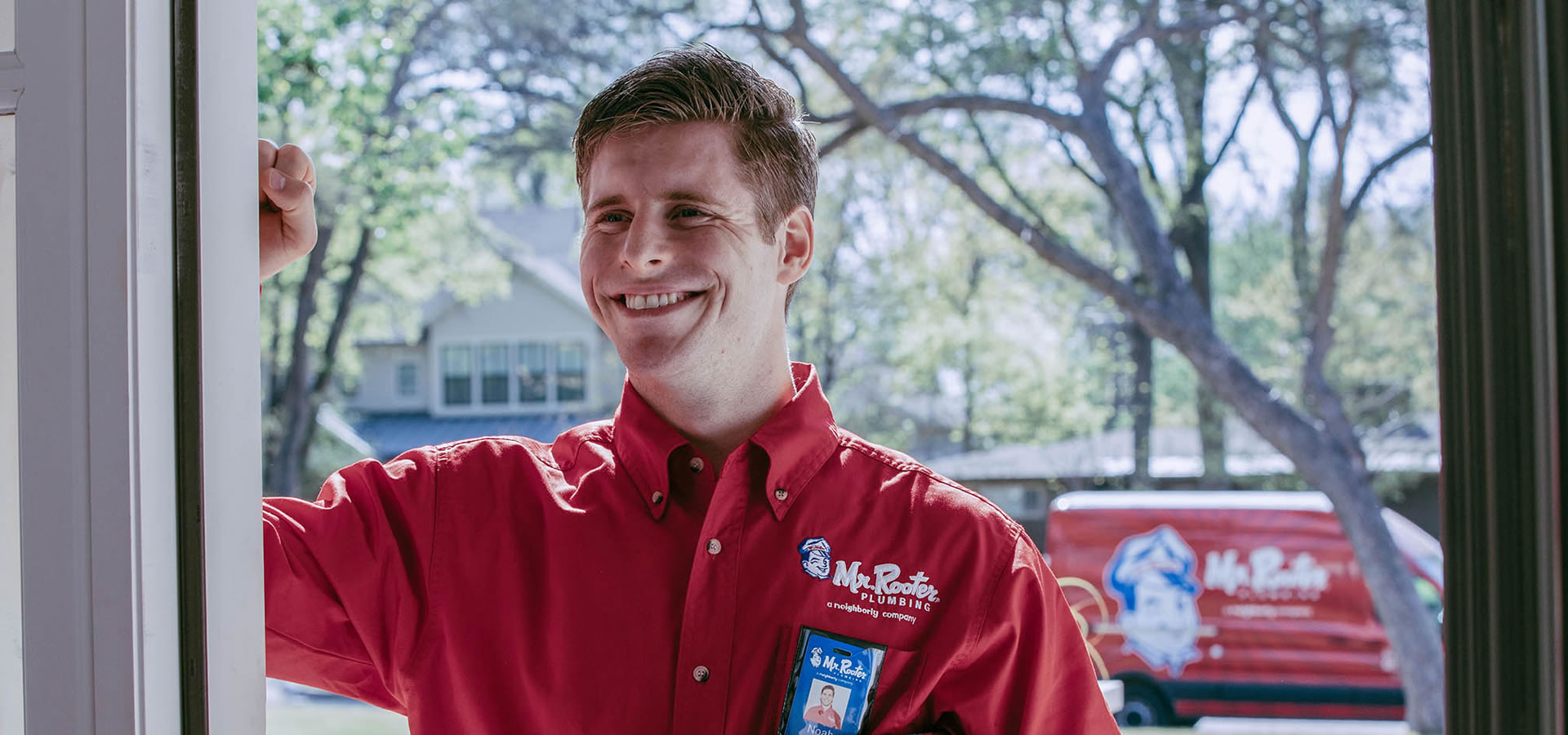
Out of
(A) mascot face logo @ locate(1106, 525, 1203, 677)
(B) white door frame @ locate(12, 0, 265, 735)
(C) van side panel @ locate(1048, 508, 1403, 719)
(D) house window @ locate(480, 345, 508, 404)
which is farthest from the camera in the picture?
(D) house window @ locate(480, 345, 508, 404)

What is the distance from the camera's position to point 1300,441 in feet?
29.2

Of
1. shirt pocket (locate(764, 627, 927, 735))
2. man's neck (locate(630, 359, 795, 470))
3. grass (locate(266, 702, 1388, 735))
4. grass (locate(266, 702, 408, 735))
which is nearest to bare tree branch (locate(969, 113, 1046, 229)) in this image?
grass (locate(266, 702, 1388, 735))

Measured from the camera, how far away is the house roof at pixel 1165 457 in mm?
12289

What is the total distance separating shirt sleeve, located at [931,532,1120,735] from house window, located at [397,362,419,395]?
16.7 m

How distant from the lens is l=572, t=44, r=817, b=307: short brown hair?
57.3 inches

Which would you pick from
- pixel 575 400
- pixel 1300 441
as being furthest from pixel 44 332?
pixel 575 400

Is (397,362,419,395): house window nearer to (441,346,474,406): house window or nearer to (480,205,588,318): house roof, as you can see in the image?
(441,346,474,406): house window

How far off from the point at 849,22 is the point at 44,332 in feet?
35.8

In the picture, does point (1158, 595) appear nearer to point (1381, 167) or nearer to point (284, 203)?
point (1381, 167)

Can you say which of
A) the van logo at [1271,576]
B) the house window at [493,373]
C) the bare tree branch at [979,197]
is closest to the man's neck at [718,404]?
the bare tree branch at [979,197]

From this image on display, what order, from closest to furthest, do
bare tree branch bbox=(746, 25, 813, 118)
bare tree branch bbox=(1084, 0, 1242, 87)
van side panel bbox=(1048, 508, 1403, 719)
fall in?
1. van side panel bbox=(1048, 508, 1403, 719)
2. bare tree branch bbox=(746, 25, 813, 118)
3. bare tree branch bbox=(1084, 0, 1242, 87)

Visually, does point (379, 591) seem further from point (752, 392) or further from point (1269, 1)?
point (1269, 1)

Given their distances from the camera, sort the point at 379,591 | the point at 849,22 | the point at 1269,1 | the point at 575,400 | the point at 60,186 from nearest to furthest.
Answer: the point at 60,186 → the point at 379,591 → the point at 1269,1 → the point at 849,22 → the point at 575,400

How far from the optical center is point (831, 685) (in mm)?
1290
